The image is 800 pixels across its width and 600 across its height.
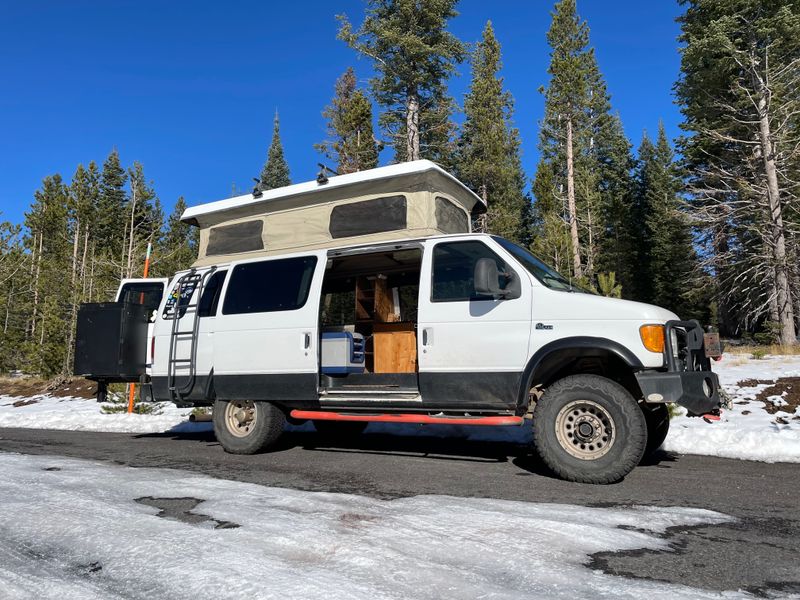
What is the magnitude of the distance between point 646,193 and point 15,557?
163 ft

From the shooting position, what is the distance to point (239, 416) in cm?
Result: 677

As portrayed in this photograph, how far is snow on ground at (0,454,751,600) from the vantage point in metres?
2.26

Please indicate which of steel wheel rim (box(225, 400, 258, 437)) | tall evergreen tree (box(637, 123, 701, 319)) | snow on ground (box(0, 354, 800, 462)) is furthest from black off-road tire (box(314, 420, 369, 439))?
tall evergreen tree (box(637, 123, 701, 319))

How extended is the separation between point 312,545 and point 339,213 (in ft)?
14.6

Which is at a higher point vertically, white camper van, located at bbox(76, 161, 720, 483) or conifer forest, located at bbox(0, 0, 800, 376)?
conifer forest, located at bbox(0, 0, 800, 376)

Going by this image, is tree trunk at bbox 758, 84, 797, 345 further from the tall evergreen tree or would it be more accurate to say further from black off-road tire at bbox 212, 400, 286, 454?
black off-road tire at bbox 212, 400, 286, 454

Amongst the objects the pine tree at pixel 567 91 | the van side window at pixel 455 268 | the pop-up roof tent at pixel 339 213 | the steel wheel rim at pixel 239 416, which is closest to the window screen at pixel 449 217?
the pop-up roof tent at pixel 339 213

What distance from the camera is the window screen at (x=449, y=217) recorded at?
6335mm

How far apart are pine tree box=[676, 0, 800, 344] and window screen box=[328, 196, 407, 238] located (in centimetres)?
1628

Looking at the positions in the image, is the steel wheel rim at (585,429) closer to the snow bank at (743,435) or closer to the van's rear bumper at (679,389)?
the van's rear bumper at (679,389)

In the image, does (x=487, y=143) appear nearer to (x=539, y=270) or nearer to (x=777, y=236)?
(x=777, y=236)

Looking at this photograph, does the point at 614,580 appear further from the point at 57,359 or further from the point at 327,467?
the point at 57,359

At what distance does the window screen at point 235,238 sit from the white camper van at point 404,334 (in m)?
0.02

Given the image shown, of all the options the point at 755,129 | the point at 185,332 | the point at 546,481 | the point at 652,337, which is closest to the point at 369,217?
the point at 185,332
